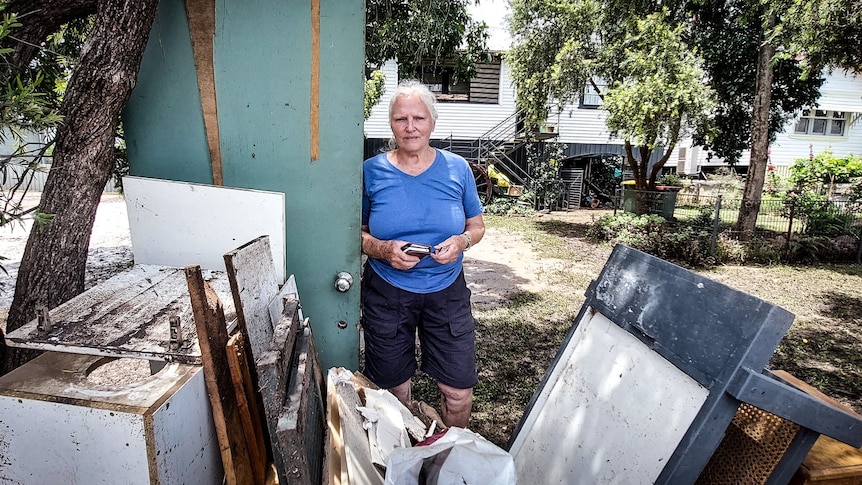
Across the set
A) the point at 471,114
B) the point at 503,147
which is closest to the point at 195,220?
the point at 503,147

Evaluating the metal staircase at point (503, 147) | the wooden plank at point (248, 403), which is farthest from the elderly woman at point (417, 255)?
the metal staircase at point (503, 147)

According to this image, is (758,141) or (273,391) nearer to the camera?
(273,391)

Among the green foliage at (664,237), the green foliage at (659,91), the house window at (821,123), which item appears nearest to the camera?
the green foliage at (659,91)

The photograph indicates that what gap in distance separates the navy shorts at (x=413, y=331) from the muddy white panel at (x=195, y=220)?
22.9 inches

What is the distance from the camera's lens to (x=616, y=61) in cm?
951

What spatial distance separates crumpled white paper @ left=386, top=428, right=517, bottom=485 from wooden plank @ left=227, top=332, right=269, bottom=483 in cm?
38

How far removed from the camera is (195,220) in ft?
6.07

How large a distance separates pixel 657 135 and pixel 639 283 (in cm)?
731

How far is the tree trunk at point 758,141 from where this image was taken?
25.7 feet

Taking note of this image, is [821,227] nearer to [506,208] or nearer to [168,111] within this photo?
[506,208]

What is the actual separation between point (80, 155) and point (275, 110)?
74 cm

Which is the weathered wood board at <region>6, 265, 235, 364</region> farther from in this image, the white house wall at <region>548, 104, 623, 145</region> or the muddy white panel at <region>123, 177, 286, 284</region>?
the white house wall at <region>548, 104, 623, 145</region>

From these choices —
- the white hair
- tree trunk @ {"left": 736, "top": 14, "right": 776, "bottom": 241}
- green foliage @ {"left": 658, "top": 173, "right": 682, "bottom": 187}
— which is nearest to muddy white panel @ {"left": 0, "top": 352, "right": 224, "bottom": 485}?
the white hair

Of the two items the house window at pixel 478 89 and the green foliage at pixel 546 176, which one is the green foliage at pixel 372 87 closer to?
the house window at pixel 478 89
